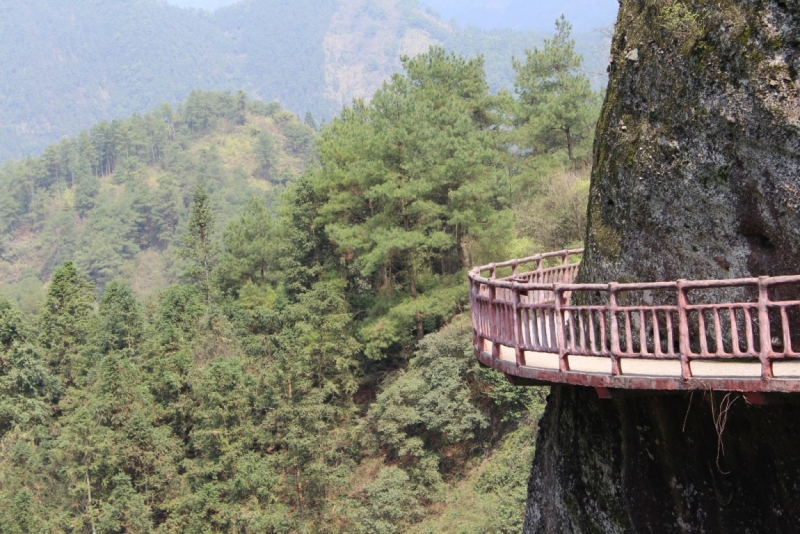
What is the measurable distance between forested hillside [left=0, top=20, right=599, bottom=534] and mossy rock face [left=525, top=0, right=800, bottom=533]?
42.7 ft

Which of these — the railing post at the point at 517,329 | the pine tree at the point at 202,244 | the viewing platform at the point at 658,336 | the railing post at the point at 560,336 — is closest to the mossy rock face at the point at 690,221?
the viewing platform at the point at 658,336

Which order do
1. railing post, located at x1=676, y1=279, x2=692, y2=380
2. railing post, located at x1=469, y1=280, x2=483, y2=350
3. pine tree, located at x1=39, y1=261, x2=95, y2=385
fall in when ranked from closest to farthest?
railing post, located at x1=676, y1=279, x2=692, y2=380 < railing post, located at x1=469, y1=280, x2=483, y2=350 < pine tree, located at x1=39, y1=261, x2=95, y2=385

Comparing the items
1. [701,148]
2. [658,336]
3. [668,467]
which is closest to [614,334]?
[658,336]

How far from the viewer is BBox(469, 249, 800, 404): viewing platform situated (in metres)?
6.40

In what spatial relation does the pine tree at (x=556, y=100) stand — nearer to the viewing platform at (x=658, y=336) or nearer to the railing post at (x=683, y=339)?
the viewing platform at (x=658, y=336)

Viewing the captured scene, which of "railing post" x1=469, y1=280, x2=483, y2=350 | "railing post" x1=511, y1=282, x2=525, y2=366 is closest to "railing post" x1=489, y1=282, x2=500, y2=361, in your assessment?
"railing post" x1=511, y1=282, x2=525, y2=366

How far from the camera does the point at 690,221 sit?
8406 millimetres

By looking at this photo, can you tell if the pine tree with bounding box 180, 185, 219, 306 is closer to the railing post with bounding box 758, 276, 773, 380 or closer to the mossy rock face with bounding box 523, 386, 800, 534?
the mossy rock face with bounding box 523, 386, 800, 534

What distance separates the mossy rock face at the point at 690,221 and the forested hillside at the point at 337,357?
1300 centimetres

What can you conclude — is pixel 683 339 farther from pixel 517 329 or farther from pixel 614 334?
pixel 517 329

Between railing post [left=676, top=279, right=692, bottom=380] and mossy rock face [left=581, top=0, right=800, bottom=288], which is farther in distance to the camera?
mossy rock face [left=581, top=0, right=800, bottom=288]

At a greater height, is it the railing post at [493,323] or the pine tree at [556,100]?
the pine tree at [556,100]

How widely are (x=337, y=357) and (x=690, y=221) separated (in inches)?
885

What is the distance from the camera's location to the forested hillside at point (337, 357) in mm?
26719
